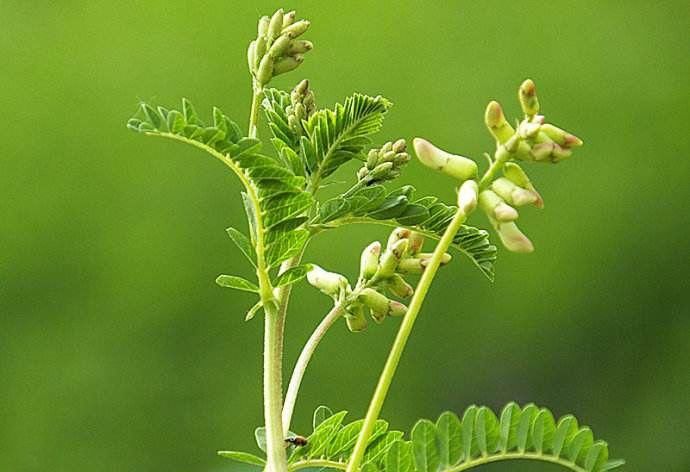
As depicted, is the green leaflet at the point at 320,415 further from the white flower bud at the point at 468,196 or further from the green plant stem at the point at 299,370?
the white flower bud at the point at 468,196

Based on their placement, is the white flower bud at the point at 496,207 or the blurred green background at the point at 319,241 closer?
the white flower bud at the point at 496,207

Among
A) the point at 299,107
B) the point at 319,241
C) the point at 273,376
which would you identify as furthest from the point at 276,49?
the point at 319,241

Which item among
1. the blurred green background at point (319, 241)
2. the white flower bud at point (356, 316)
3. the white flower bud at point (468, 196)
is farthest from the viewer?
the blurred green background at point (319, 241)

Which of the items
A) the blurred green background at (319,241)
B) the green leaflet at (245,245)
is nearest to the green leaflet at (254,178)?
the green leaflet at (245,245)

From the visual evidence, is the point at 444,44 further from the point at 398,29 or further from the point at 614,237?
the point at 614,237

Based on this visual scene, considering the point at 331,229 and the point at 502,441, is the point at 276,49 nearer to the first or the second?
the point at 331,229

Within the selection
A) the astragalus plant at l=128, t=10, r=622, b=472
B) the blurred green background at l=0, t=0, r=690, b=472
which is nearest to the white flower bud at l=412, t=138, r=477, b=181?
the astragalus plant at l=128, t=10, r=622, b=472

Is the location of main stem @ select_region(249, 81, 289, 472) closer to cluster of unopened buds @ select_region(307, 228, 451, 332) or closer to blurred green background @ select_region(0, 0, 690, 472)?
cluster of unopened buds @ select_region(307, 228, 451, 332)
